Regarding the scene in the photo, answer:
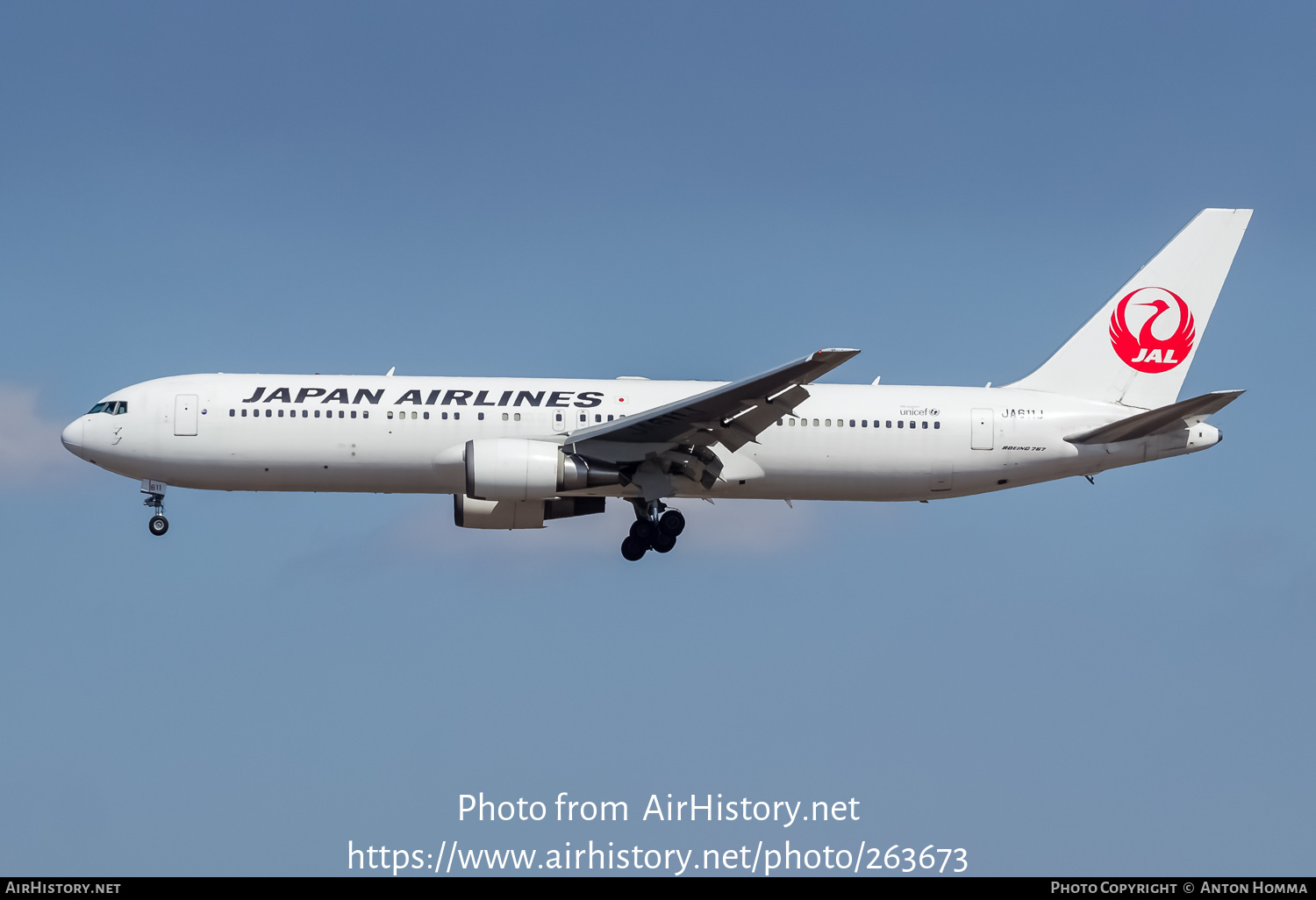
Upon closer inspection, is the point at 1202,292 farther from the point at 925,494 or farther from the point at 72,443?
the point at 72,443

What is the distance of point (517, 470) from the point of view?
1212 inches

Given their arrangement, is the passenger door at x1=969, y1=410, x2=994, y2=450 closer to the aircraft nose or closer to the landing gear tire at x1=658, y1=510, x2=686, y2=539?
the landing gear tire at x1=658, y1=510, x2=686, y2=539

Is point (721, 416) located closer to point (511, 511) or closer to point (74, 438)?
point (511, 511)

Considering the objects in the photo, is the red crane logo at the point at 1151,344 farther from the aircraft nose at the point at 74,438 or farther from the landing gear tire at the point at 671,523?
the aircraft nose at the point at 74,438

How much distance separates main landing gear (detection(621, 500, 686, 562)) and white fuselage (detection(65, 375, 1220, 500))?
736 mm

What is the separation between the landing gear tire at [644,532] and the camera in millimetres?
33312

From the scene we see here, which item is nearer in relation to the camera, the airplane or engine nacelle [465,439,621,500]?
engine nacelle [465,439,621,500]

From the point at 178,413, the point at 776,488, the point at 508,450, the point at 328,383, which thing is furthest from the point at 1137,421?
the point at 178,413

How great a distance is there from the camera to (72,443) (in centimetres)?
3288

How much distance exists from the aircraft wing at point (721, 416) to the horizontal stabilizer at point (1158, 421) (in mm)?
7883

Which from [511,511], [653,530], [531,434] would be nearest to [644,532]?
[653,530]

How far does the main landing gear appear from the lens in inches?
1307

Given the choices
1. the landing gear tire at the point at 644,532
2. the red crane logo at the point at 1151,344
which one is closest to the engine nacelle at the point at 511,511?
the landing gear tire at the point at 644,532

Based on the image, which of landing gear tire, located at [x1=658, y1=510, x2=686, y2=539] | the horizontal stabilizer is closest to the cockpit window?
landing gear tire, located at [x1=658, y1=510, x2=686, y2=539]
